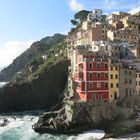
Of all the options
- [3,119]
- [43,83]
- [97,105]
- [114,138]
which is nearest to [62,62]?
[43,83]

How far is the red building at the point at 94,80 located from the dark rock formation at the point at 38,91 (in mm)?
28678

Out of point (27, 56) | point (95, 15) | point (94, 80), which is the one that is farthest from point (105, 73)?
point (27, 56)

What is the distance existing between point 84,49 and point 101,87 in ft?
76.4

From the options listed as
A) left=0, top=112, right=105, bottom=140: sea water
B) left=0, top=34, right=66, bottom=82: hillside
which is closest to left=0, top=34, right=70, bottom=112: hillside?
left=0, top=112, right=105, bottom=140: sea water

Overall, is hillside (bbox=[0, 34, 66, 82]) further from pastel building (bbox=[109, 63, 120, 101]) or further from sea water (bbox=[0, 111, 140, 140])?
pastel building (bbox=[109, 63, 120, 101])

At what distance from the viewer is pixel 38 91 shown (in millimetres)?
105562

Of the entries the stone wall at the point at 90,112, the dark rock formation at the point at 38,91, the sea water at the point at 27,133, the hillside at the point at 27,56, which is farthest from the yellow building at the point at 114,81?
the hillside at the point at 27,56

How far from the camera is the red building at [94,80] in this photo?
73.7 meters

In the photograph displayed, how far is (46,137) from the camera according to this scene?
6638 cm

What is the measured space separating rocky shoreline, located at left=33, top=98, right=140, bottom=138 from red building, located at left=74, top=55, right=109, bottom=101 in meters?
4.03

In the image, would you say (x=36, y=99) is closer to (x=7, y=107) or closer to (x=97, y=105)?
(x=7, y=107)

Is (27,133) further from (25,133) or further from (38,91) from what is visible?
(38,91)

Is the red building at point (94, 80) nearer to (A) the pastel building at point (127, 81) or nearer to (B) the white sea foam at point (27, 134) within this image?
(A) the pastel building at point (127, 81)

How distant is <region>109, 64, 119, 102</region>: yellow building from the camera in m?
75.8
